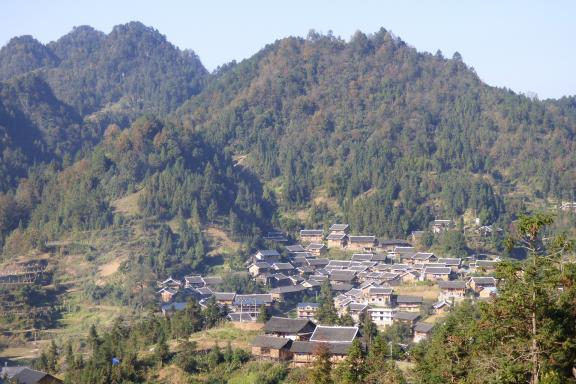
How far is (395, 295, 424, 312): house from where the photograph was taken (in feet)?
128

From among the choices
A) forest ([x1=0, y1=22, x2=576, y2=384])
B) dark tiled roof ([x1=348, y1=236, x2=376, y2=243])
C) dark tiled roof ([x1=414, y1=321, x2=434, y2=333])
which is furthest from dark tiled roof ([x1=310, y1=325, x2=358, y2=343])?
dark tiled roof ([x1=348, y1=236, x2=376, y2=243])

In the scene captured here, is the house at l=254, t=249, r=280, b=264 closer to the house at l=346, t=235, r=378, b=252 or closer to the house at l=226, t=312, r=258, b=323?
the house at l=346, t=235, r=378, b=252

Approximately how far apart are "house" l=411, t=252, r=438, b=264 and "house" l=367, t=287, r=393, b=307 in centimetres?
702

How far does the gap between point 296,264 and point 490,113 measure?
1177 inches

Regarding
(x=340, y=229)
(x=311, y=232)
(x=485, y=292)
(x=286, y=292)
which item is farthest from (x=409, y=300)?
(x=311, y=232)

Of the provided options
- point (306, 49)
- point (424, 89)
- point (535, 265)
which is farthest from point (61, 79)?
point (535, 265)

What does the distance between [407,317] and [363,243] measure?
16033 mm

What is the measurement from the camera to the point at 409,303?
3925 cm

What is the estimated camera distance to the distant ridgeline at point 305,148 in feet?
173

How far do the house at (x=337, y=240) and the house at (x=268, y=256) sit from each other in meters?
5.11

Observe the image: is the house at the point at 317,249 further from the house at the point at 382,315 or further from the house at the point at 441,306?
the house at the point at 441,306

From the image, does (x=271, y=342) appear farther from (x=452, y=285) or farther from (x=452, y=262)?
(x=452, y=262)

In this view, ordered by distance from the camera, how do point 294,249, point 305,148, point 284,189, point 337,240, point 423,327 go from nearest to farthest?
point 423,327
point 294,249
point 337,240
point 284,189
point 305,148

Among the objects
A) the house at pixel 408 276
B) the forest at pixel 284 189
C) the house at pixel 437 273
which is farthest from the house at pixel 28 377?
the house at pixel 437 273
